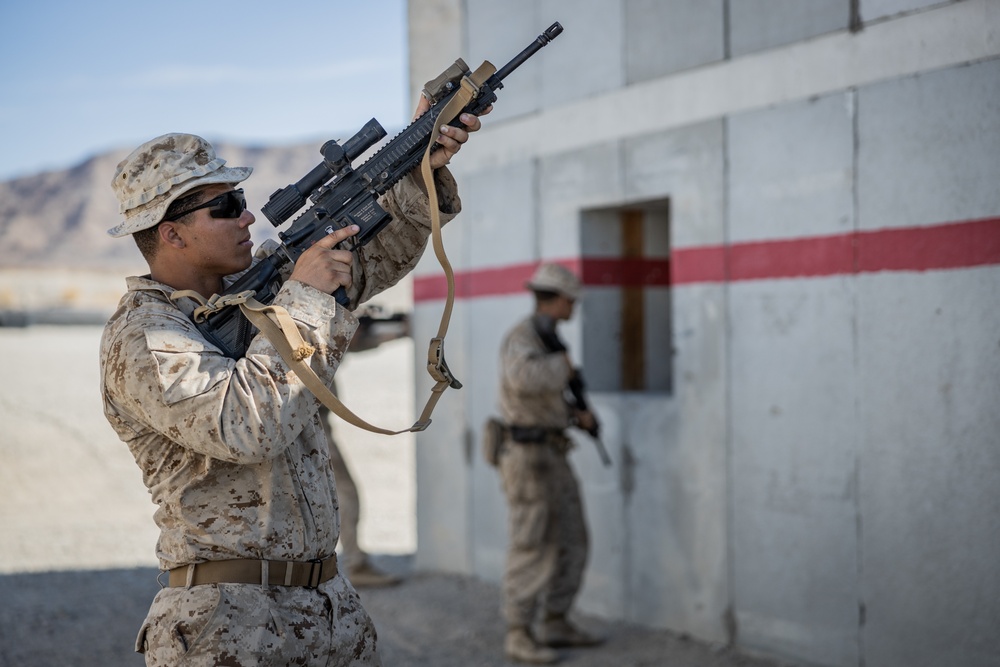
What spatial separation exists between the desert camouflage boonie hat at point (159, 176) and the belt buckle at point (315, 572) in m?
0.91

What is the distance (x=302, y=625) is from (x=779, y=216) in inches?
132

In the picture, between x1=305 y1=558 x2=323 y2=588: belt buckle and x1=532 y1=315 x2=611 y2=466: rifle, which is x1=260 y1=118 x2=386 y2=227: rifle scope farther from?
x1=532 y1=315 x2=611 y2=466: rifle

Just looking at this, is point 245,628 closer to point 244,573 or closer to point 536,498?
point 244,573

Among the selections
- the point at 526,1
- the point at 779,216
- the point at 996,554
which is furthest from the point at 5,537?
the point at 996,554

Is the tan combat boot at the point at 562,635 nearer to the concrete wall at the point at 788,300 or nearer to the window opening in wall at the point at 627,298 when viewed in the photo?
the concrete wall at the point at 788,300

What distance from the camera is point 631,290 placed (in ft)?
21.0

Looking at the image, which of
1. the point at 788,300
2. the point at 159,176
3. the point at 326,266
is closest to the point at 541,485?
the point at 788,300

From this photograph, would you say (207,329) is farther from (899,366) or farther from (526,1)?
(526,1)

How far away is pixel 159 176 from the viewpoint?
240 cm

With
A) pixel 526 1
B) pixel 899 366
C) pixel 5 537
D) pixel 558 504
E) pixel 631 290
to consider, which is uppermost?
pixel 526 1

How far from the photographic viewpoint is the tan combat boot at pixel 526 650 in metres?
5.35

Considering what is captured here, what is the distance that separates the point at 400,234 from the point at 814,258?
8.58 feet

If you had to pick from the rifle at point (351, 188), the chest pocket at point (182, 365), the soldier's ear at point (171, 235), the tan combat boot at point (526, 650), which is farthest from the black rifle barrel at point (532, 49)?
the tan combat boot at point (526, 650)

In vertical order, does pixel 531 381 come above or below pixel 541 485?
above
